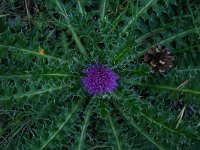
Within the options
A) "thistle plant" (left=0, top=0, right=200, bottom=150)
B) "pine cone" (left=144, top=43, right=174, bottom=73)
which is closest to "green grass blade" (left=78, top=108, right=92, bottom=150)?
"thistle plant" (left=0, top=0, right=200, bottom=150)

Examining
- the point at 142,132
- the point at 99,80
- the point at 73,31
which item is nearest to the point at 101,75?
the point at 99,80

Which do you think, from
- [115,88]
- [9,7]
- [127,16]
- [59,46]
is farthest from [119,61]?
[9,7]

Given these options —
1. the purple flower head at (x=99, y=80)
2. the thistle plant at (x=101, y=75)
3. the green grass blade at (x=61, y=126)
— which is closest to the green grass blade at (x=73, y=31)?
the thistle plant at (x=101, y=75)

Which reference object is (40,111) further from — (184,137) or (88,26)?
(184,137)

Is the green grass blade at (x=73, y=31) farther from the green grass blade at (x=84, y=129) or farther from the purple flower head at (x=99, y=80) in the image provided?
the green grass blade at (x=84, y=129)

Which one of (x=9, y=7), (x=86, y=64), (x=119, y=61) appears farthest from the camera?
(x=9, y=7)

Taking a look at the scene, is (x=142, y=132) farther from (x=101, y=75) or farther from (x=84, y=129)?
(x=101, y=75)

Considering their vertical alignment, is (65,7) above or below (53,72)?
above
